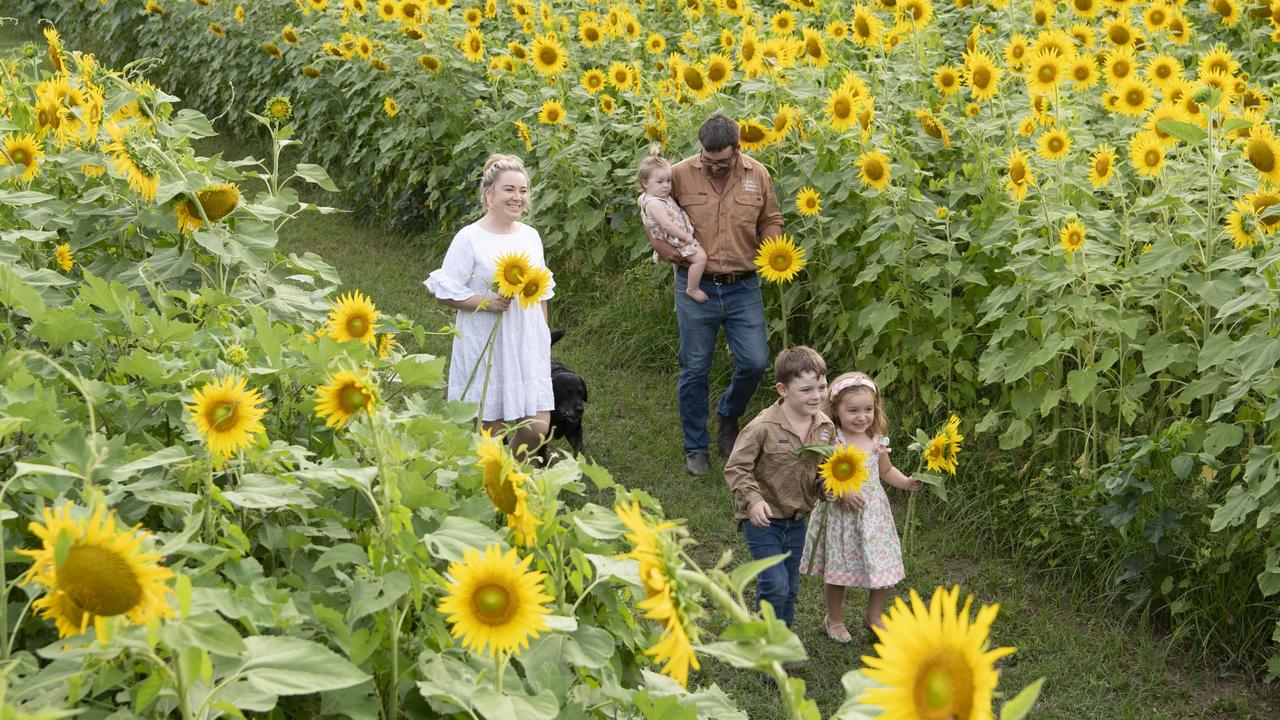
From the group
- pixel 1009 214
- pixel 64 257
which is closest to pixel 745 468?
pixel 1009 214

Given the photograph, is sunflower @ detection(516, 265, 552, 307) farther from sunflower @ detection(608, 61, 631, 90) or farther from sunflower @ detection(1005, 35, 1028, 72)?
sunflower @ detection(608, 61, 631, 90)

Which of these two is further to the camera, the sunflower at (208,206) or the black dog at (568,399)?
the black dog at (568,399)

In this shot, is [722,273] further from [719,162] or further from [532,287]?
[532,287]

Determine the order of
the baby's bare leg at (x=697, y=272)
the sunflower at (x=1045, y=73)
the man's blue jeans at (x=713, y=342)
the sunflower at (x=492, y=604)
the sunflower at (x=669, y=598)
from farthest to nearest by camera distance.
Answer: the man's blue jeans at (x=713, y=342), the baby's bare leg at (x=697, y=272), the sunflower at (x=1045, y=73), the sunflower at (x=492, y=604), the sunflower at (x=669, y=598)

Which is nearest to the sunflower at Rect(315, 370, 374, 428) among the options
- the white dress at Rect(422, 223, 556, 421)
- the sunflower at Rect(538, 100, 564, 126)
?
the white dress at Rect(422, 223, 556, 421)

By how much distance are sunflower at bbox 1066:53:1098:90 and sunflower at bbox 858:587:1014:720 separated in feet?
16.4

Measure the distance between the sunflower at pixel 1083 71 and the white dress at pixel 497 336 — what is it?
97.0 inches

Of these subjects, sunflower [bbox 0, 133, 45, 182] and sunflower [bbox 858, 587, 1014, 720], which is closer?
sunflower [bbox 858, 587, 1014, 720]

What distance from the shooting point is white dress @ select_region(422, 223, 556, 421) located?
5168 millimetres

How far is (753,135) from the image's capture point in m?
6.32

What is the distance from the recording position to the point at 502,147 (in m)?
8.50

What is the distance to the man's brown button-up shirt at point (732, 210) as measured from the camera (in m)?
5.92

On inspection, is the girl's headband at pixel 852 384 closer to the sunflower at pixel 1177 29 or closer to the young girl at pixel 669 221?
the young girl at pixel 669 221

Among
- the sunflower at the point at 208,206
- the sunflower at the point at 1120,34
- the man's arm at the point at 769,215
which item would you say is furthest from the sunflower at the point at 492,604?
the sunflower at the point at 1120,34
